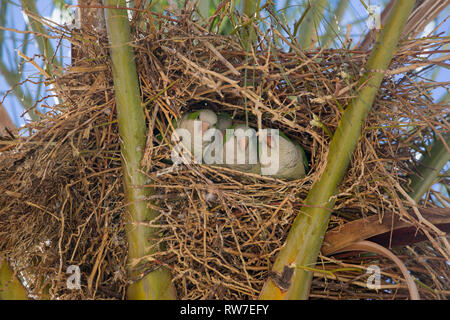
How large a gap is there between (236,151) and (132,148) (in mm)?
434

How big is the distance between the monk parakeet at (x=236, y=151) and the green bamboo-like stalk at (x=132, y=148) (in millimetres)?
334

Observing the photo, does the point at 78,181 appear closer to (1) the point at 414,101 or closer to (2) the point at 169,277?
(2) the point at 169,277

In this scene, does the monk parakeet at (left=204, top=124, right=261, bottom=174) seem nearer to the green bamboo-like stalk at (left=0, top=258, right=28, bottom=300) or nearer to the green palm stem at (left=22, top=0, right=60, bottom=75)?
the green palm stem at (left=22, top=0, right=60, bottom=75)

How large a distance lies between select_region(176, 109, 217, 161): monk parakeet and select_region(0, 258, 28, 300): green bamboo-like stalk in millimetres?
757

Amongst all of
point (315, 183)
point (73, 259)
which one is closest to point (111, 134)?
point (73, 259)

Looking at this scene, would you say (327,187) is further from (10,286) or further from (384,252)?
(10,286)

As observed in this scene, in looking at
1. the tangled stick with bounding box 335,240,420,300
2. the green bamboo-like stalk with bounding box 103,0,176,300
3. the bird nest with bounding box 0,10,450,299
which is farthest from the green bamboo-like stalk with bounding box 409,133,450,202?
the green bamboo-like stalk with bounding box 103,0,176,300

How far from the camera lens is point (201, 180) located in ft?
4.94

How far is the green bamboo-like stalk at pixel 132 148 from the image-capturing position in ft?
4.63

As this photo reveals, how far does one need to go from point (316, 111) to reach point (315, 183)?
365 millimetres

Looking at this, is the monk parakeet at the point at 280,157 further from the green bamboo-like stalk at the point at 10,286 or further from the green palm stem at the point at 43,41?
the green bamboo-like stalk at the point at 10,286
